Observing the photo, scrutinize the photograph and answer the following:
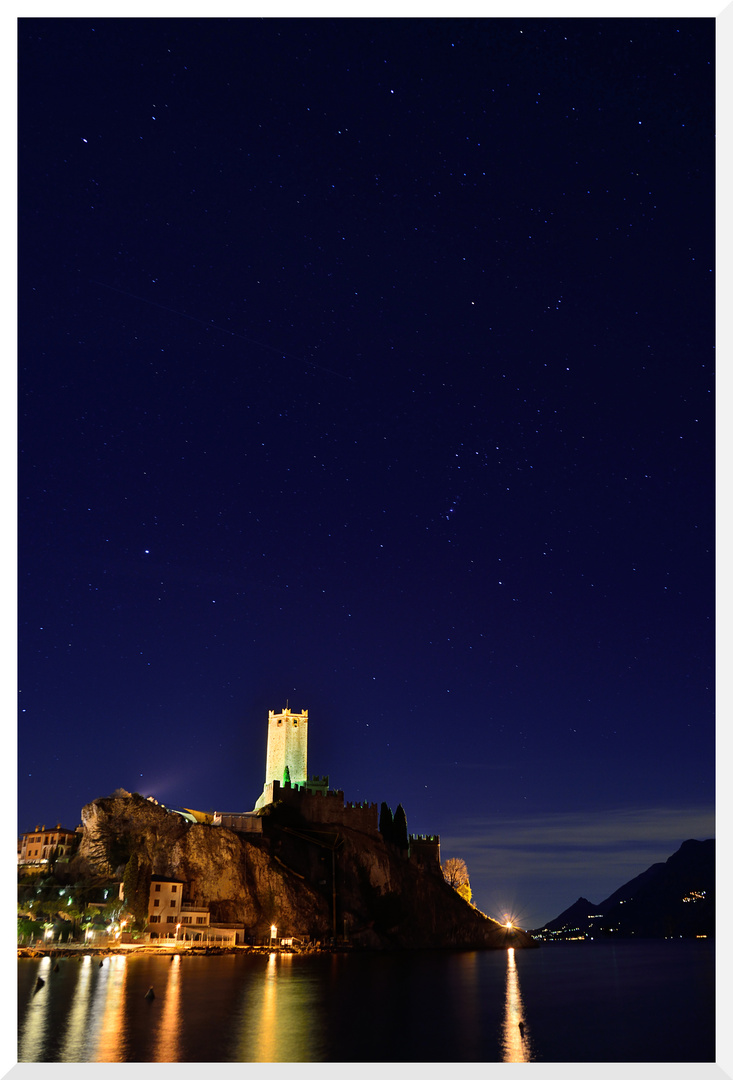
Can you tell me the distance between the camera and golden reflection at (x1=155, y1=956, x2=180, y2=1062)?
46.5 feet

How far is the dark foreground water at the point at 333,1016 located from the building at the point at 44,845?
442 inches

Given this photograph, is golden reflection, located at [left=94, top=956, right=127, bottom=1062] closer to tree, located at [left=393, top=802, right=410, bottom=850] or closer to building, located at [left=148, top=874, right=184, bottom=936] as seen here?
building, located at [left=148, top=874, right=184, bottom=936]

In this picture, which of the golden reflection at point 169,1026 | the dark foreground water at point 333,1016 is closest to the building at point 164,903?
the dark foreground water at point 333,1016

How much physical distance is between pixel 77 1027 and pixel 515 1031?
10.8 metres

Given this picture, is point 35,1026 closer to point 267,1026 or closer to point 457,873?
point 267,1026

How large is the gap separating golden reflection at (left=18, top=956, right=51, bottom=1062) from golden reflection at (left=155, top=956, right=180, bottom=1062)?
2150mm

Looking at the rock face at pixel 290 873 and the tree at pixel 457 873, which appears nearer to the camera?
the rock face at pixel 290 873

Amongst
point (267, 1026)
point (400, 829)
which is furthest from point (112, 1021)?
point (400, 829)

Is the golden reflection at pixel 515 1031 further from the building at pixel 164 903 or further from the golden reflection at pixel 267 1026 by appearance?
the building at pixel 164 903

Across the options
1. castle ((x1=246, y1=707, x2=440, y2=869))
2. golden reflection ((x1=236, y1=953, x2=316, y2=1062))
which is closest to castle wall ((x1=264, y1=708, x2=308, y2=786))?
castle ((x1=246, y1=707, x2=440, y2=869))

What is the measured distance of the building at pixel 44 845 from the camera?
44.3m

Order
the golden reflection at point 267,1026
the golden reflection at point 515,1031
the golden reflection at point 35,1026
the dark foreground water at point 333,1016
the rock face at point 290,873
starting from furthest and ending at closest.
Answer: the rock face at point 290,873 → the golden reflection at point 515,1031 → the dark foreground water at point 333,1016 → the golden reflection at point 267,1026 → the golden reflection at point 35,1026

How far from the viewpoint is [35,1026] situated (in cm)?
1698
